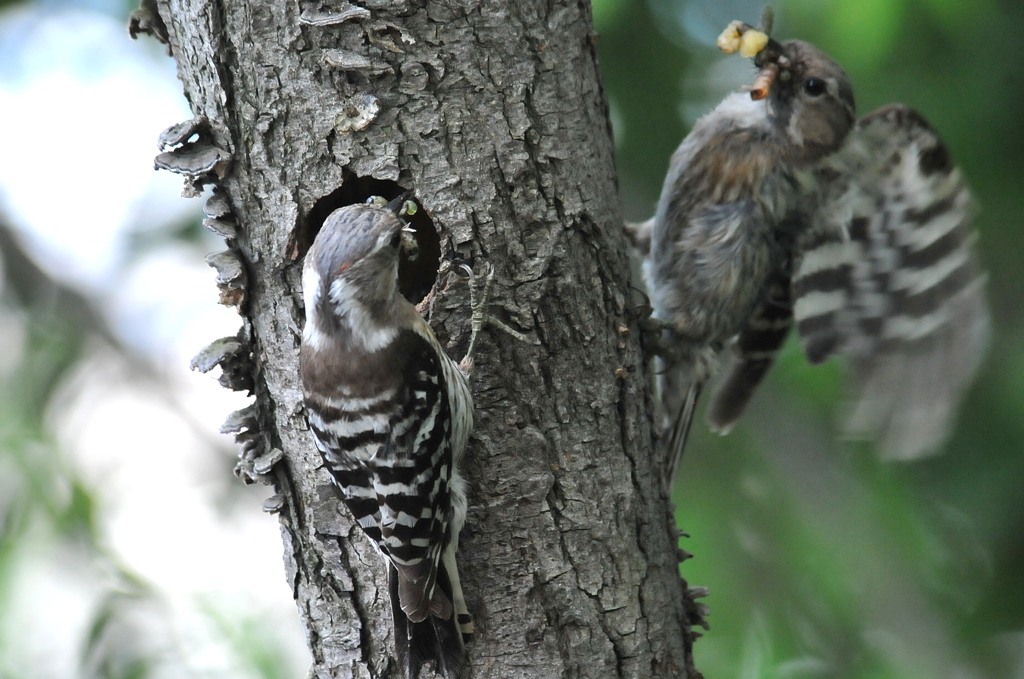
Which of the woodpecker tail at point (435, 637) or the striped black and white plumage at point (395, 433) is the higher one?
the striped black and white plumage at point (395, 433)

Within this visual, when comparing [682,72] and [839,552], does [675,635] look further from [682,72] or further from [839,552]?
[682,72]

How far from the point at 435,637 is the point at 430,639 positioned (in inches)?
0.6

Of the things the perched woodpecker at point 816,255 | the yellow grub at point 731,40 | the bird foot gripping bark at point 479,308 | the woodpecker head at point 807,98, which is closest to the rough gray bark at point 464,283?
the bird foot gripping bark at point 479,308

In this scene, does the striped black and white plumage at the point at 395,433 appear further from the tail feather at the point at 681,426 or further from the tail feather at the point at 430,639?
the tail feather at the point at 681,426

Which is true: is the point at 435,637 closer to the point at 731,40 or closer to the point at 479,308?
the point at 479,308

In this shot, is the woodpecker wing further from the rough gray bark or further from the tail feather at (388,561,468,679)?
the tail feather at (388,561,468,679)

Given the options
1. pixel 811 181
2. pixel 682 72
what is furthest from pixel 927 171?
pixel 682 72

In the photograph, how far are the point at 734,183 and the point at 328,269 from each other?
1.60 m

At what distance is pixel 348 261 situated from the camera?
93.7 inches

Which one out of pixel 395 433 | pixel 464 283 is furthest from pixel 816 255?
pixel 395 433

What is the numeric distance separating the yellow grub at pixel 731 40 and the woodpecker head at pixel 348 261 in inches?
45.4

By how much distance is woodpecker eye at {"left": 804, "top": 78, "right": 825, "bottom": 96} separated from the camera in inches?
123

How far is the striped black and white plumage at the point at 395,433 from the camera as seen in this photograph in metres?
2.28

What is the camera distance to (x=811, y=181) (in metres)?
3.29
